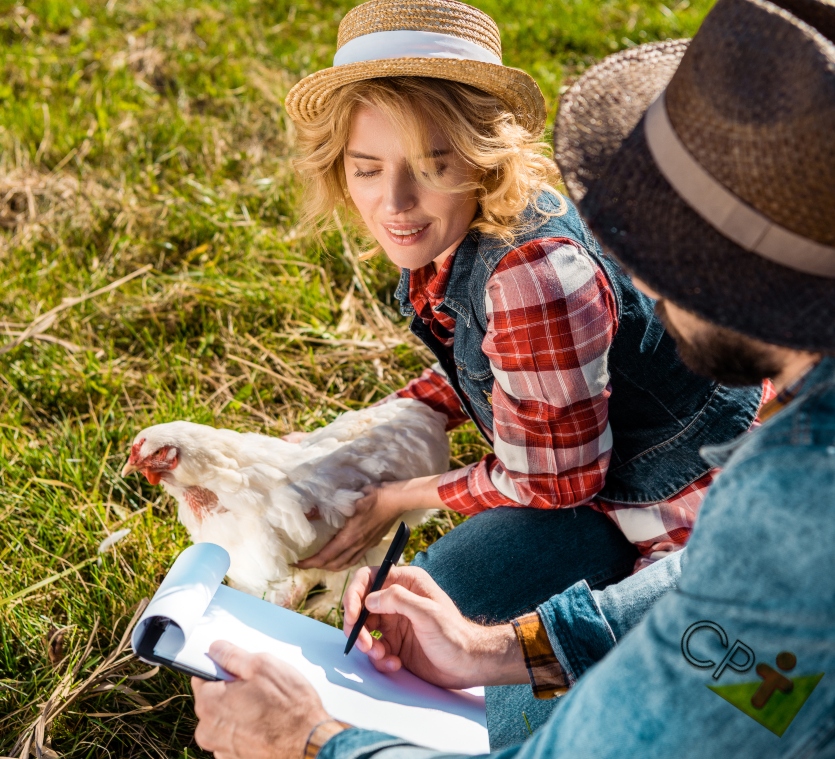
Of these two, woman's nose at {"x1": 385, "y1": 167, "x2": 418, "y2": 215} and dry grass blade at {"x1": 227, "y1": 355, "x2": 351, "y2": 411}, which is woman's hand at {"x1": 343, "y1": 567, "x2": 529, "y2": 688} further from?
dry grass blade at {"x1": 227, "y1": 355, "x2": 351, "y2": 411}

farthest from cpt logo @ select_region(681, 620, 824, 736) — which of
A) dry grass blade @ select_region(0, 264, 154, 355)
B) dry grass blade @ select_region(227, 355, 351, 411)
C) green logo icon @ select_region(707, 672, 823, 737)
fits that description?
dry grass blade @ select_region(0, 264, 154, 355)

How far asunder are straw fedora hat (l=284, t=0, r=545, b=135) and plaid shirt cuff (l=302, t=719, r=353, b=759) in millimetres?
1267

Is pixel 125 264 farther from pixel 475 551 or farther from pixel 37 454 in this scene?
pixel 475 551

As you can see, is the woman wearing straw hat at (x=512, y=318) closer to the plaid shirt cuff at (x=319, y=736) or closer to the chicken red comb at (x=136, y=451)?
the plaid shirt cuff at (x=319, y=736)

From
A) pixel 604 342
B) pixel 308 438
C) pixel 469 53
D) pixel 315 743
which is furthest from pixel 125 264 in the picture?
pixel 315 743

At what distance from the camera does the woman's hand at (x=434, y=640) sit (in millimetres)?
1471

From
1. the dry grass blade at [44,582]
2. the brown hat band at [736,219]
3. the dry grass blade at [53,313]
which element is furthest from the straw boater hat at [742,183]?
the dry grass blade at [53,313]

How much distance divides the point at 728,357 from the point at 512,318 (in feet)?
2.17

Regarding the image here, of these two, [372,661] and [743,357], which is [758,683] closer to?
[743,357]

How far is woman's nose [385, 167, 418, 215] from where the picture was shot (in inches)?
69.5

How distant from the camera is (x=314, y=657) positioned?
5.01ft

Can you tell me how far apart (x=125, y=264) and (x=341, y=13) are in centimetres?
295

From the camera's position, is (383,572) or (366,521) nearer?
(383,572)

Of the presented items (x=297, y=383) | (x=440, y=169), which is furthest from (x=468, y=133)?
(x=297, y=383)
